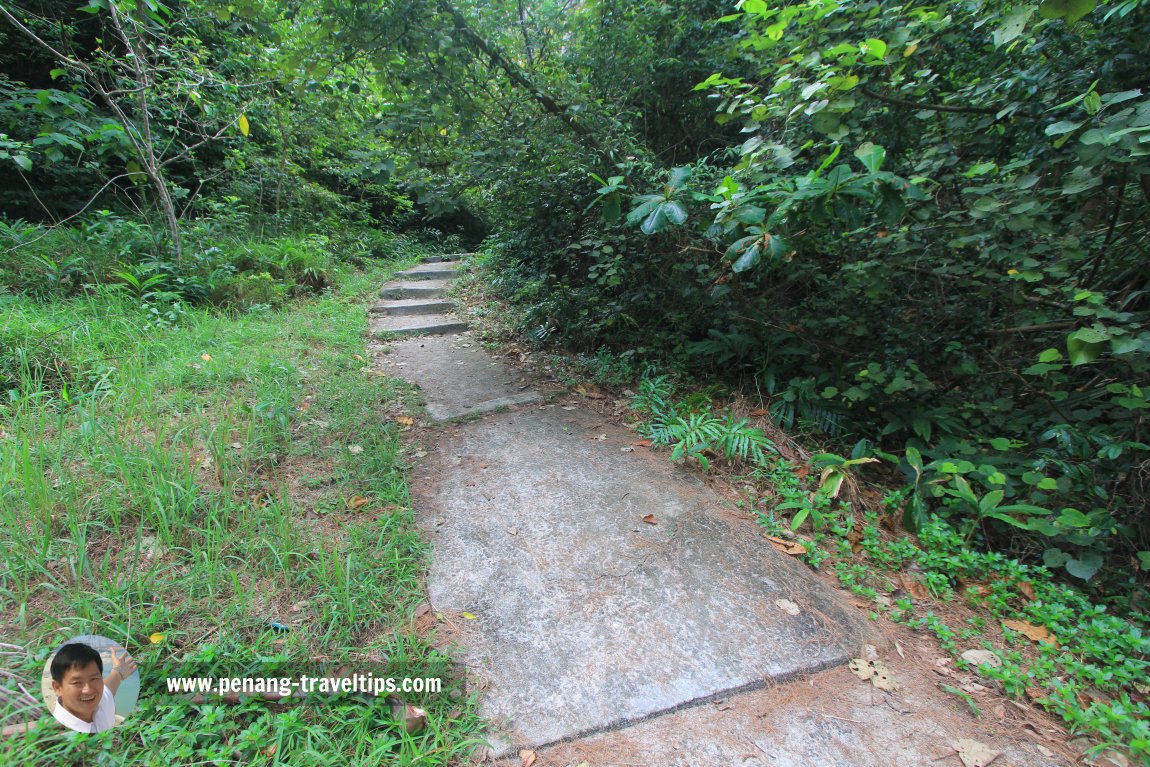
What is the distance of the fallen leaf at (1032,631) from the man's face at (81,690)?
9.65 ft

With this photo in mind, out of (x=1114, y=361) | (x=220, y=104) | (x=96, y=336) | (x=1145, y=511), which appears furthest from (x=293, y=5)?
(x=1145, y=511)

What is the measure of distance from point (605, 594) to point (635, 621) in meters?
0.16

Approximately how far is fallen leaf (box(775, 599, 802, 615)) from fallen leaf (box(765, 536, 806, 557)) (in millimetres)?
330

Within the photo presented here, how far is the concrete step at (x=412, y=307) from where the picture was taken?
18.2 ft

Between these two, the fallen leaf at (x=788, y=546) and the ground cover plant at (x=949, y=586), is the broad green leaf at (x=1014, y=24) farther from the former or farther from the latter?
the fallen leaf at (x=788, y=546)

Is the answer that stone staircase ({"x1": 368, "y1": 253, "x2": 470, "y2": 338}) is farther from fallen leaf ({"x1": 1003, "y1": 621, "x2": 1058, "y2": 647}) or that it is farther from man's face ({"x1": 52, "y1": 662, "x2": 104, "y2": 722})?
fallen leaf ({"x1": 1003, "y1": 621, "x2": 1058, "y2": 647})

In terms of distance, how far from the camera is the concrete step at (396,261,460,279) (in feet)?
23.6

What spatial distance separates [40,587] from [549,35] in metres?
4.61

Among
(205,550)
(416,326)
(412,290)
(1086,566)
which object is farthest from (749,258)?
(412,290)

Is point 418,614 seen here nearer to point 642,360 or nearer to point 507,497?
point 507,497

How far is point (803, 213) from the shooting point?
7.23ft

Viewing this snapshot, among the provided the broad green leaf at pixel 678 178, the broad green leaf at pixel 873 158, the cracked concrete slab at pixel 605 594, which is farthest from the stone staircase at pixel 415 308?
the broad green leaf at pixel 873 158

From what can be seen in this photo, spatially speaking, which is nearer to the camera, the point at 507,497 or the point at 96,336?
the point at 507,497

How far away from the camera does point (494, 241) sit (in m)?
6.65
